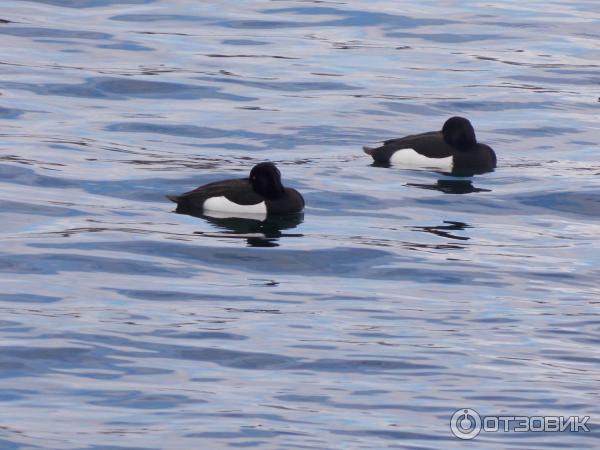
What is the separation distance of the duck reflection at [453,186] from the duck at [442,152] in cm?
51

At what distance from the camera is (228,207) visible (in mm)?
15711

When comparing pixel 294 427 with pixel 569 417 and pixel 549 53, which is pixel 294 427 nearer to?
pixel 569 417

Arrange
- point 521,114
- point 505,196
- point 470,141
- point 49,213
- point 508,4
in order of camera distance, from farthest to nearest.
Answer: point 508,4 < point 521,114 < point 470,141 < point 505,196 < point 49,213

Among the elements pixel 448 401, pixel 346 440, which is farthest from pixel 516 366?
pixel 346 440

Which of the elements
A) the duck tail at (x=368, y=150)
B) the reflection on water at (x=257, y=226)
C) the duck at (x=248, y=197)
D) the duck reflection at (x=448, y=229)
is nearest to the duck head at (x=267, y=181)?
the duck at (x=248, y=197)

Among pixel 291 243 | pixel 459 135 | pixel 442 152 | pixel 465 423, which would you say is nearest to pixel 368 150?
pixel 442 152

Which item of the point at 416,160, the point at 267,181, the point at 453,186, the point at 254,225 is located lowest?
the point at 254,225

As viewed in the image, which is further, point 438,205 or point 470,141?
point 470,141

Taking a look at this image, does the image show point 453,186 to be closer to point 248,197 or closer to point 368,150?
point 368,150

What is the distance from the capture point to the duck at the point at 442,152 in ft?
59.3

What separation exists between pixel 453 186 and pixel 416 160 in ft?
2.75

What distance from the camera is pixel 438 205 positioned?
1639 cm

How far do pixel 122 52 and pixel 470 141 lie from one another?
8.58 metres

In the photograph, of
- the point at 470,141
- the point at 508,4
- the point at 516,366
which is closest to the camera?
the point at 516,366
